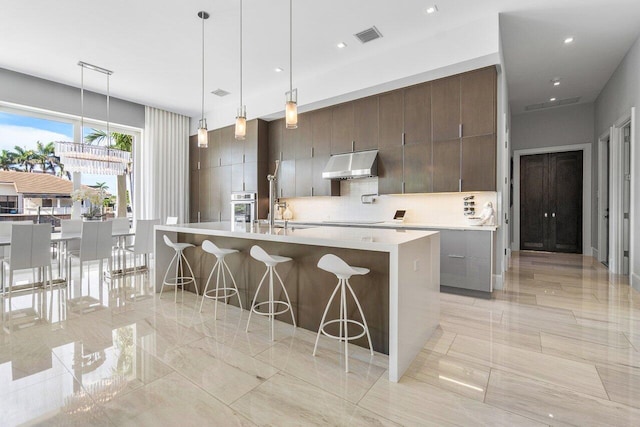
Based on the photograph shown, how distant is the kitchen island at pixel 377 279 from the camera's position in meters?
1.99

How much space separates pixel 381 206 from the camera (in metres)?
5.11

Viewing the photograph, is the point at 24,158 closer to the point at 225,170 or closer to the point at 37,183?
the point at 37,183

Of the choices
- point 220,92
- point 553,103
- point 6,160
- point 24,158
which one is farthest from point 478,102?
point 6,160

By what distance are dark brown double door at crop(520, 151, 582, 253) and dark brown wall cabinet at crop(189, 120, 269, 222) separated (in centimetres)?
628

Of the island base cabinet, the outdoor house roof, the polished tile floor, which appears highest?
the outdoor house roof

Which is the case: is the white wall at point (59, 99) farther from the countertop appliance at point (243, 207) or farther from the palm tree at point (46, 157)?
the countertop appliance at point (243, 207)

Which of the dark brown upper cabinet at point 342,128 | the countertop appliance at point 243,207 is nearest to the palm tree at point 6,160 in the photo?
the countertop appliance at point 243,207

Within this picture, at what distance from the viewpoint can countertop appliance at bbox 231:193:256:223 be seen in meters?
6.18

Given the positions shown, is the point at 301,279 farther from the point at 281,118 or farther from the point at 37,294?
the point at 281,118

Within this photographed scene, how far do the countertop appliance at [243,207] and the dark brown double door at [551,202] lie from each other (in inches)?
254

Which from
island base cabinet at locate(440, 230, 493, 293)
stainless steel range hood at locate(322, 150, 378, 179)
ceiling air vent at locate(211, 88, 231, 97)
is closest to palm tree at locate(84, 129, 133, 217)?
A: ceiling air vent at locate(211, 88, 231, 97)

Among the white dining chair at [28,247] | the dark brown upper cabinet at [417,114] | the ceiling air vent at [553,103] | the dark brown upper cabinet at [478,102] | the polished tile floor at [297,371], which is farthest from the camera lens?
the ceiling air vent at [553,103]

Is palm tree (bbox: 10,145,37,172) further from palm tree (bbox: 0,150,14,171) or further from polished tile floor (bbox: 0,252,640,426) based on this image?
polished tile floor (bbox: 0,252,640,426)

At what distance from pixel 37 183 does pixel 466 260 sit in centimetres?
697
